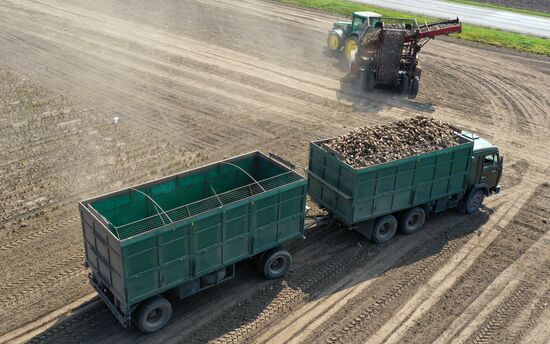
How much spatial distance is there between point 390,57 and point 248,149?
32.1 feet

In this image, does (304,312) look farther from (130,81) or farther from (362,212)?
(130,81)

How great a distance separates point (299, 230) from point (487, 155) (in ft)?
21.4

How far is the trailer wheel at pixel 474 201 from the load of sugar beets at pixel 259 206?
0.03 m

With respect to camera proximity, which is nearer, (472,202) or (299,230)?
(299,230)

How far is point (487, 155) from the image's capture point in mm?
16469

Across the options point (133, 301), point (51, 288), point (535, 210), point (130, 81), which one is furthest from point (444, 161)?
point (130, 81)

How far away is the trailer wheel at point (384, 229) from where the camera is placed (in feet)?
49.3

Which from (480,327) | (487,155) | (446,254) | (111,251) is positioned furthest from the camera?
(487,155)

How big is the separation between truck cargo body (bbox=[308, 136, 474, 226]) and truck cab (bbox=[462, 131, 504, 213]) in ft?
1.55

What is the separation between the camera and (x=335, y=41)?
31.9 metres

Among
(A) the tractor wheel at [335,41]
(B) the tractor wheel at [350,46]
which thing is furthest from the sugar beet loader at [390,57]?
(A) the tractor wheel at [335,41]

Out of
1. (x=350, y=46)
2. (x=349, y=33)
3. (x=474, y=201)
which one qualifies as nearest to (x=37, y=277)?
(x=474, y=201)

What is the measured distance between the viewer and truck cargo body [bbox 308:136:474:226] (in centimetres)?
1425

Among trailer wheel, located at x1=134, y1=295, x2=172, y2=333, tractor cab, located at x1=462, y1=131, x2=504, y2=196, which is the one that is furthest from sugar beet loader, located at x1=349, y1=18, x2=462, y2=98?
trailer wheel, located at x1=134, y1=295, x2=172, y2=333
